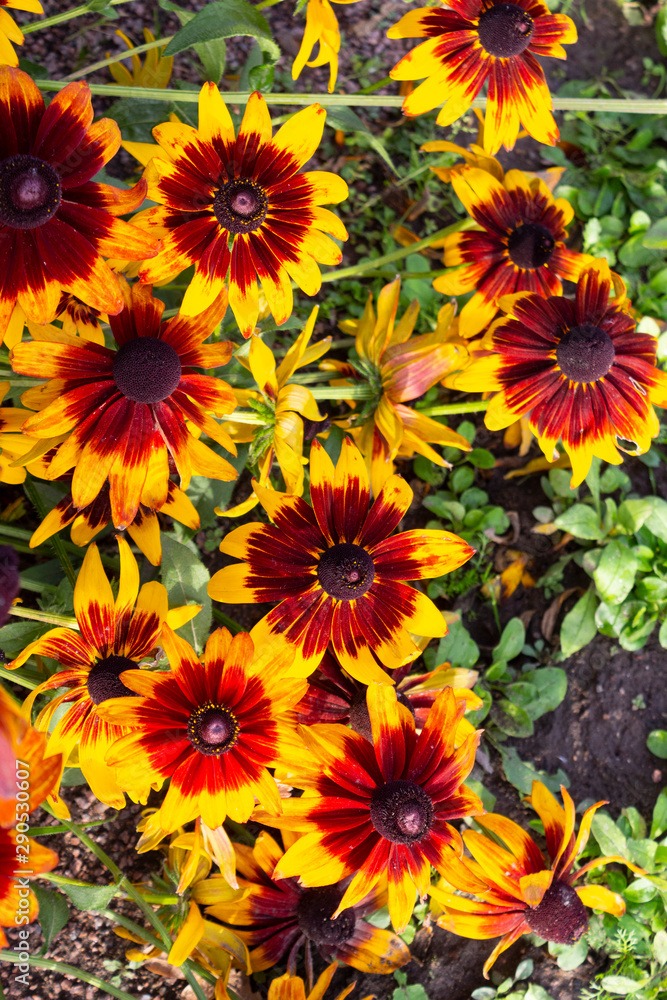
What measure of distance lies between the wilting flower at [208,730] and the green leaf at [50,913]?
42 centimetres

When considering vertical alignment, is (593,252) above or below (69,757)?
above

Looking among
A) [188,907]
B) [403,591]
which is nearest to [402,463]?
[403,591]

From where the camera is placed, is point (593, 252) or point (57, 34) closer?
point (57, 34)

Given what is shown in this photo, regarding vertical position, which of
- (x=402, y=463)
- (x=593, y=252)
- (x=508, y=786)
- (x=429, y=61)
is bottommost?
(x=508, y=786)

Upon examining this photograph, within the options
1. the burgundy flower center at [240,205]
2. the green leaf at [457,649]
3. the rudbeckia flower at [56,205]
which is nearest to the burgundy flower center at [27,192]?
the rudbeckia flower at [56,205]

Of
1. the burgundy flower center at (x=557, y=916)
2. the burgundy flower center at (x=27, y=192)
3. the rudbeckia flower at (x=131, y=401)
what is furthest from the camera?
the burgundy flower center at (x=557, y=916)

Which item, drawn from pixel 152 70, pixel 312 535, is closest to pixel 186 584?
pixel 312 535

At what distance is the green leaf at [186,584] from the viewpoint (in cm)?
138

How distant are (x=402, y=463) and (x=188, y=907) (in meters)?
1.11

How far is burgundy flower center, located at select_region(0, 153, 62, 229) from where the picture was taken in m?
0.94

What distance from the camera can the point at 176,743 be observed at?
1118 mm

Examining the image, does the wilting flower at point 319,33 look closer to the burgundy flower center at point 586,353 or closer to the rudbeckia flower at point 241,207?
the rudbeckia flower at point 241,207

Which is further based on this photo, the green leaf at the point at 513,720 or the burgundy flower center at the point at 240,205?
the green leaf at the point at 513,720

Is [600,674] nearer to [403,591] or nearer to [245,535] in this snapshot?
[403,591]
